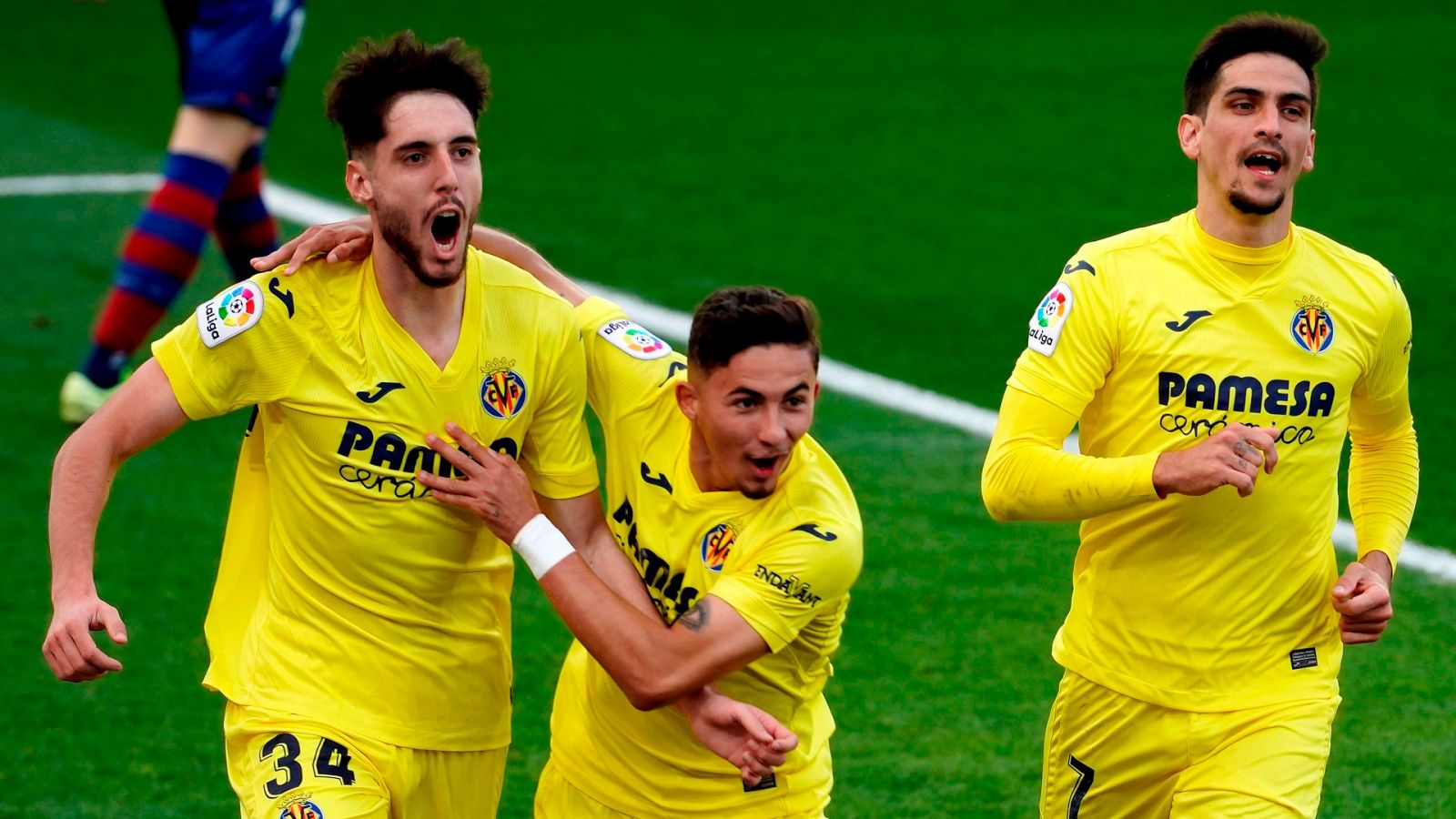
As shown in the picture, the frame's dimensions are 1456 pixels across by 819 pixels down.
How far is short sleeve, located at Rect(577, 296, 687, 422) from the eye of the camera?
4.98 metres

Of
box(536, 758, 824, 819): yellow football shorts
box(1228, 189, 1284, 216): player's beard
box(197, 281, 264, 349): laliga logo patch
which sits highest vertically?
box(1228, 189, 1284, 216): player's beard

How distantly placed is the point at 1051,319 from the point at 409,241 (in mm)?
1465

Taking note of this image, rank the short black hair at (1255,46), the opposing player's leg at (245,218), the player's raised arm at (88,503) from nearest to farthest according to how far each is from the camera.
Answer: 1. the player's raised arm at (88,503)
2. the short black hair at (1255,46)
3. the opposing player's leg at (245,218)

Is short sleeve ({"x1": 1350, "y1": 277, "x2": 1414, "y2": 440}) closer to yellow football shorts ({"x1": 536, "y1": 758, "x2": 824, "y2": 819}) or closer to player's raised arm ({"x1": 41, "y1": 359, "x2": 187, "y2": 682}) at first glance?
yellow football shorts ({"x1": 536, "y1": 758, "x2": 824, "y2": 819})

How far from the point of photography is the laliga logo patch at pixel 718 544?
15.6 ft

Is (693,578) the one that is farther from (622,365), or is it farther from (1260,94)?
(1260,94)

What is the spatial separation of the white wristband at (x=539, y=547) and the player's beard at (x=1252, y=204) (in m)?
1.71

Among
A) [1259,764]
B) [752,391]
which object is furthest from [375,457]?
[1259,764]

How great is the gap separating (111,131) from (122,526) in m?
7.25

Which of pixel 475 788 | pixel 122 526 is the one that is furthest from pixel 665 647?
pixel 122 526

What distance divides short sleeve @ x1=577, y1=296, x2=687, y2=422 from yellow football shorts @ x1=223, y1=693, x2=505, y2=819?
87 cm

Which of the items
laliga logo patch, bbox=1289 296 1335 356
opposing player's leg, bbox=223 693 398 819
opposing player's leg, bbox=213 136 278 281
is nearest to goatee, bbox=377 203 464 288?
opposing player's leg, bbox=223 693 398 819

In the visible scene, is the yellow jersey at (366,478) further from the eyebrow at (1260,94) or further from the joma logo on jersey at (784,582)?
the eyebrow at (1260,94)

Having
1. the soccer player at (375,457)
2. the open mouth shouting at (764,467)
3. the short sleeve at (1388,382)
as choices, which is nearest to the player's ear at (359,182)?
the soccer player at (375,457)
